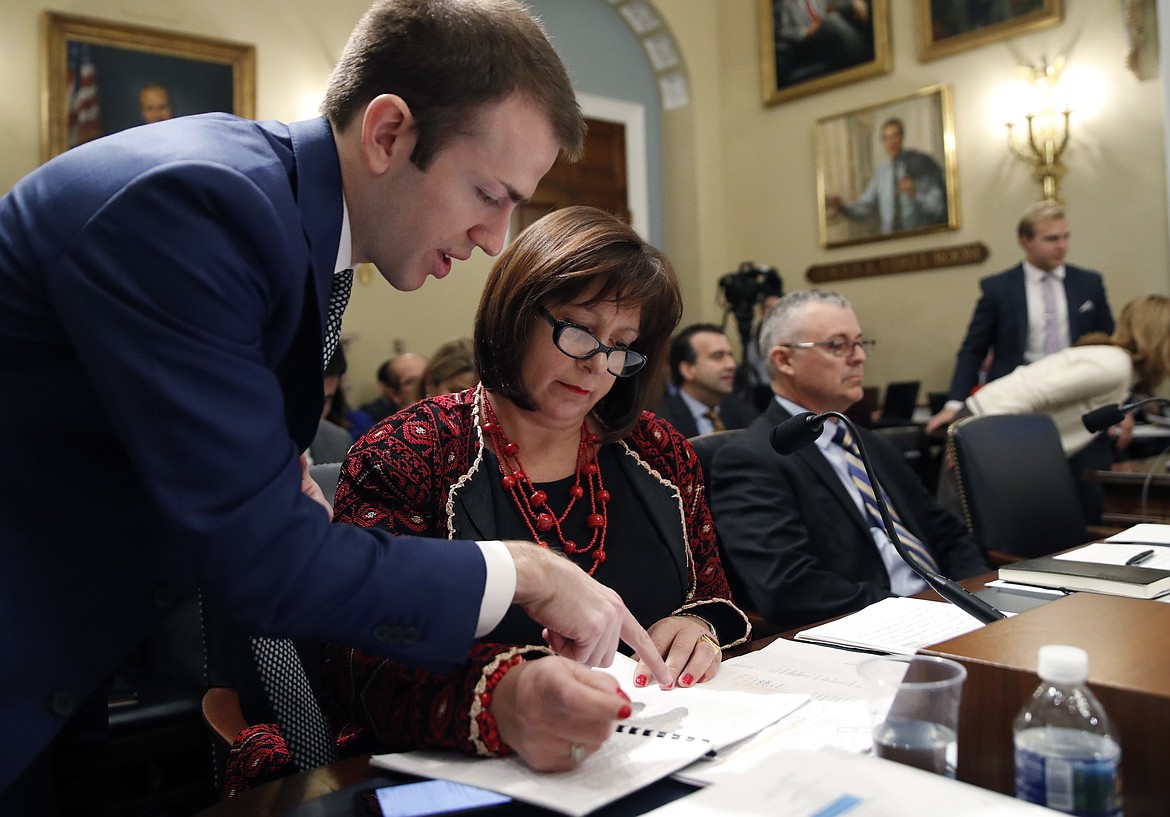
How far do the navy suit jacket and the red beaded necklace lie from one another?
0.58 m

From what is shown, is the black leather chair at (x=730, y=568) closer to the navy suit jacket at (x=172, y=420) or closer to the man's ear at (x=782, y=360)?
the man's ear at (x=782, y=360)

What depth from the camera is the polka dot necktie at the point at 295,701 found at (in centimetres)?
131

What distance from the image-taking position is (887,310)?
7.55 meters

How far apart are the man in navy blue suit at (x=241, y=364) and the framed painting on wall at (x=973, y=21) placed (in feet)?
21.9

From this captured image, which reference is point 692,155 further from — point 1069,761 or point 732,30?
point 1069,761

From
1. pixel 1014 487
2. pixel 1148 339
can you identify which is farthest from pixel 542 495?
pixel 1148 339

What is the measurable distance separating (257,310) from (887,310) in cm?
717

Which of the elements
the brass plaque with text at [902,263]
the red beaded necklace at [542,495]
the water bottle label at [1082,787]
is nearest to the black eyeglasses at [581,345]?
the red beaded necklace at [542,495]

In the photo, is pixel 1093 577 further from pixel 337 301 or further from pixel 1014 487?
pixel 337 301

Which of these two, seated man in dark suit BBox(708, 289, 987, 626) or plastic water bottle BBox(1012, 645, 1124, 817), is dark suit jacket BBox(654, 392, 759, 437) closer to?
seated man in dark suit BBox(708, 289, 987, 626)

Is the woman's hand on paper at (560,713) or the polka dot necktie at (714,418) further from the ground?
the polka dot necktie at (714,418)

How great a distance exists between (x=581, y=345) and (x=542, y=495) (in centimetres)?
25

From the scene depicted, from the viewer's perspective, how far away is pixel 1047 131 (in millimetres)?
6641

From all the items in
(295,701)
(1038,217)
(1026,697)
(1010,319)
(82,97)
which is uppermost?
(82,97)
